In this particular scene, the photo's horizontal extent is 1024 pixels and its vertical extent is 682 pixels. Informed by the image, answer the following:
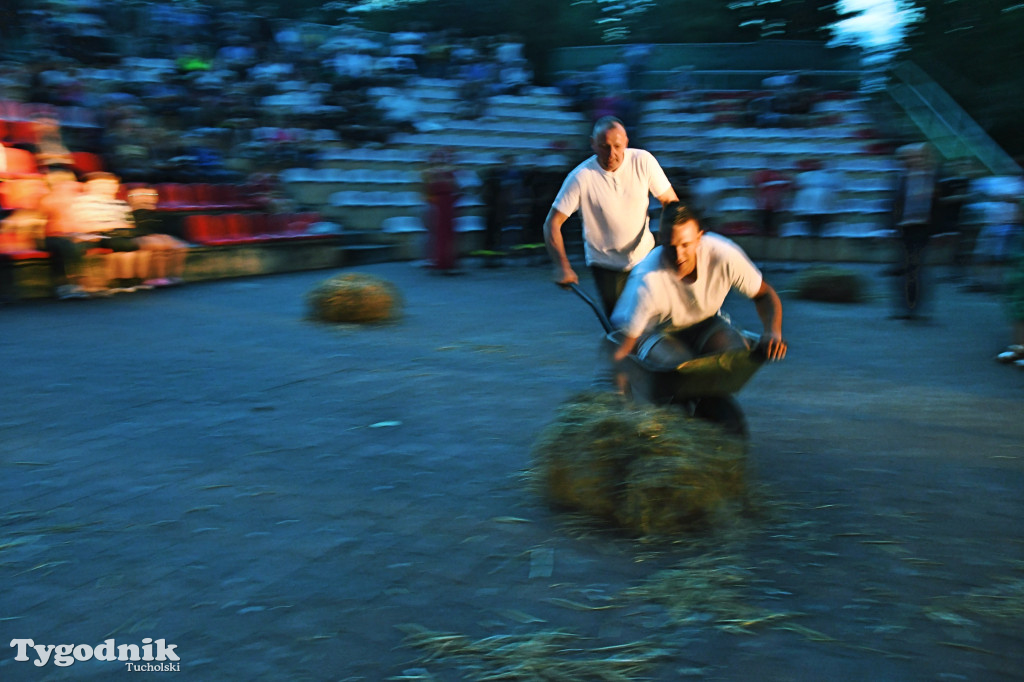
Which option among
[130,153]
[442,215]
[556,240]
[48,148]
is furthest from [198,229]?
[556,240]

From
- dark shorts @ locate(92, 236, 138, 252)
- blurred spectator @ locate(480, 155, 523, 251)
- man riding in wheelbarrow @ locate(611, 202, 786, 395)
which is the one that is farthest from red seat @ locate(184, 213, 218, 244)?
man riding in wheelbarrow @ locate(611, 202, 786, 395)

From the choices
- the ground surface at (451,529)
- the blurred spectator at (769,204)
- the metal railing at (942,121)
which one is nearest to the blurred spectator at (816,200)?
the blurred spectator at (769,204)

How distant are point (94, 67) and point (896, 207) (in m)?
16.1

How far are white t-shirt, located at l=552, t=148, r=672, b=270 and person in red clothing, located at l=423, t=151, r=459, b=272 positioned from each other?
28.9 ft

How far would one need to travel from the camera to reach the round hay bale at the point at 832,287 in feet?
38.5

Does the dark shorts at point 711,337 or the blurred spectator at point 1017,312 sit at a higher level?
the dark shorts at point 711,337

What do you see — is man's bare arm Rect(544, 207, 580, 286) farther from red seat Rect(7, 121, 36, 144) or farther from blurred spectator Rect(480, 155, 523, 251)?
blurred spectator Rect(480, 155, 523, 251)

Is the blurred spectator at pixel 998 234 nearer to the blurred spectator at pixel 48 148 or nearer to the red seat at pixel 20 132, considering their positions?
the blurred spectator at pixel 48 148

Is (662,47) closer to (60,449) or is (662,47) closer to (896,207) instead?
(896,207)

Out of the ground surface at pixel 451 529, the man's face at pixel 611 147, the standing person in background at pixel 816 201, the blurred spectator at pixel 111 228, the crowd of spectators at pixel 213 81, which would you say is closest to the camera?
the ground surface at pixel 451 529

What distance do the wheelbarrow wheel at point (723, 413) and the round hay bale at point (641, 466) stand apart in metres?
0.23

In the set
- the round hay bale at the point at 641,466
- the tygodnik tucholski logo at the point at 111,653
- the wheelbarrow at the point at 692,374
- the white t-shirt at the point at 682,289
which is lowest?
the tygodnik tucholski logo at the point at 111,653

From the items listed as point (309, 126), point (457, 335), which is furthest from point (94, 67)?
point (457, 335)

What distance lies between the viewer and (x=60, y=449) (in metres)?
5.01
